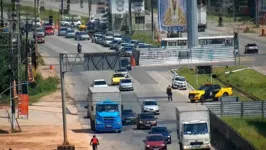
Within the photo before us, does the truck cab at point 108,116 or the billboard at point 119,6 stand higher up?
the billboard at point 119,6

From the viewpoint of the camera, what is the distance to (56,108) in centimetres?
8675

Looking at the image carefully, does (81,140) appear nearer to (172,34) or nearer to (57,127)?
(57,127)

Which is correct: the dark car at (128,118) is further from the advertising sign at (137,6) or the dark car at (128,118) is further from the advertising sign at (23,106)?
the advertising sign at (137,6)

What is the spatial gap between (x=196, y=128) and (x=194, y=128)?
0.42 feet

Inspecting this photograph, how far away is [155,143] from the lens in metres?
60.4

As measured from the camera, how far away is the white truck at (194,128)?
196 feet

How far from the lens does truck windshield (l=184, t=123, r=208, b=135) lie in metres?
60.1

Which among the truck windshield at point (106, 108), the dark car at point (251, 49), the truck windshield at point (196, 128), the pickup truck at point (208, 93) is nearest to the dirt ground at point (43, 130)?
the truck windshield at point (106, 108)

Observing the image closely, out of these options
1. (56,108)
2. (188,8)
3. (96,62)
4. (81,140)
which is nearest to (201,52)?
(188,8)

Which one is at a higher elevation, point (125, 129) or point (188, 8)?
point (188, 8)

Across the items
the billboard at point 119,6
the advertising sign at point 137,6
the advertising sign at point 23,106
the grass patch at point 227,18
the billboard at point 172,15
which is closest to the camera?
the advertising sign at point 23,106

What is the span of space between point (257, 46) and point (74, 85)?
35494 millimetres

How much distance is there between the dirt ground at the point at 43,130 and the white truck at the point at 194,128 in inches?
309

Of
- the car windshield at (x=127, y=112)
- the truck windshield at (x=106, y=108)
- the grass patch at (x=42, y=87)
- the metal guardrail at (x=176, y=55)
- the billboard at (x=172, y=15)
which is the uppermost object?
the billboard at (x=172, y=15)
